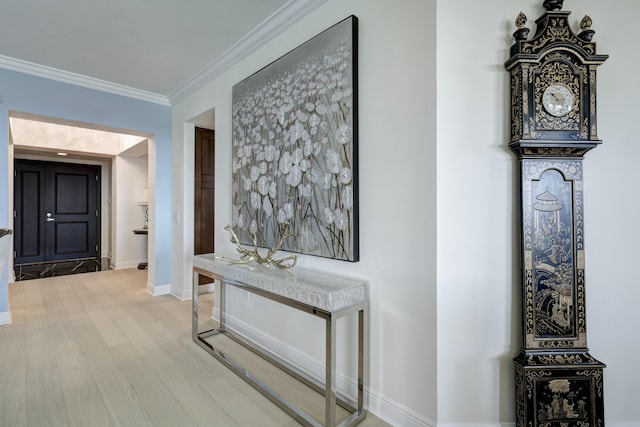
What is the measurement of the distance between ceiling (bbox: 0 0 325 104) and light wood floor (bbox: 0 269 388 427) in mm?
2499

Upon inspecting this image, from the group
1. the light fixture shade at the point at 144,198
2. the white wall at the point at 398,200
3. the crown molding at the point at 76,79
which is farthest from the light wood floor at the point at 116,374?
the light fixture shade at the point at 144,198

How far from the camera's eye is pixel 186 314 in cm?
325

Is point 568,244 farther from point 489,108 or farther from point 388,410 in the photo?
point 388,410

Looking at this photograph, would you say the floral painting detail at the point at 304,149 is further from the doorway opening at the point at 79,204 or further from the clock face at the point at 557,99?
the doorway opening at the point at 79,204

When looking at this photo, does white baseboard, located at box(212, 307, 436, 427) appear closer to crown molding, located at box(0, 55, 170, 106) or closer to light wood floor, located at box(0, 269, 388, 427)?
light wood floor, located at box(0, 269, 388, 427)

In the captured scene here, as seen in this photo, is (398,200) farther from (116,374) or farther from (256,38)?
(116,374)

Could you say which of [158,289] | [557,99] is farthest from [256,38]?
[158,289]

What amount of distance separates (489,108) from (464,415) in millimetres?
1471

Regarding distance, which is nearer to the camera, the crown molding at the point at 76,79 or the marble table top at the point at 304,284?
the marble table top at the point at 304,284

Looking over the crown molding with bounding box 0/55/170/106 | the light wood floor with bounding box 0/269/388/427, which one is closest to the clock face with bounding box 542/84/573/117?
the light wood floor with bounding box 0/269/388/427

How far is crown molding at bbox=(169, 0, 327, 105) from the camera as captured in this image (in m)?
2.12

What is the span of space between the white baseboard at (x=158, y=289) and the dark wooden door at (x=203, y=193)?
463mm

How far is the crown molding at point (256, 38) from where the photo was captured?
2.12m

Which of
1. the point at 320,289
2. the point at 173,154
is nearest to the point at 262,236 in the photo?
the point at 320,289
